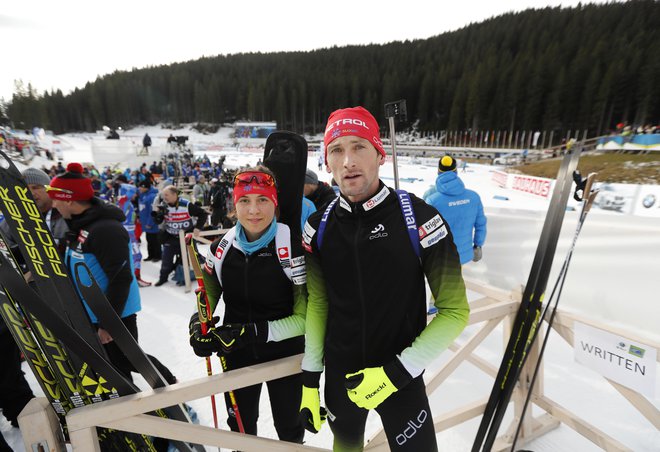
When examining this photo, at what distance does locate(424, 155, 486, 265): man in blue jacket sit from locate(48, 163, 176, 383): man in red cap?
3230 mm

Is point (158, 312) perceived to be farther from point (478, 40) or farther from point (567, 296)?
point (478, 40)

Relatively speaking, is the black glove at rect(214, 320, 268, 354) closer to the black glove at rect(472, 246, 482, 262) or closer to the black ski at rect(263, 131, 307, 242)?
the black ski at rect(263, 131, 307, 242)

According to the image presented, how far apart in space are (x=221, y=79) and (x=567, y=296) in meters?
85.9

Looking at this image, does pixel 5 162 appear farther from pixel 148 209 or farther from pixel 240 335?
pixel 148 209

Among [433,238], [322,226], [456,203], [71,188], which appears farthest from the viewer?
[456,203]

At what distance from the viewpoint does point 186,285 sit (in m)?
5.78

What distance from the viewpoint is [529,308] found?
6.66ft

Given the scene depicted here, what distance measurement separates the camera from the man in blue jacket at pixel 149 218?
693 centimetres

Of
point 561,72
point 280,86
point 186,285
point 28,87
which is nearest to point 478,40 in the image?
point 561,72

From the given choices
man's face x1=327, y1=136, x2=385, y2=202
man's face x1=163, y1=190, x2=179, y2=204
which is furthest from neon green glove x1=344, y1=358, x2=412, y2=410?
man's face x1=163, y1=190, x2=179, y2=204

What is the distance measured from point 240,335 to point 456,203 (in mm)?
3066

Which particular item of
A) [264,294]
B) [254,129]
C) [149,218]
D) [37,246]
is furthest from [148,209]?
[254,129]

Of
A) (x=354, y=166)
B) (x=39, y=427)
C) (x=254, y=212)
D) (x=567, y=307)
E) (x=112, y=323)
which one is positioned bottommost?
(x=567, y=307)

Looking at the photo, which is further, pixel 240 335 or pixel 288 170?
pixel 288 170
